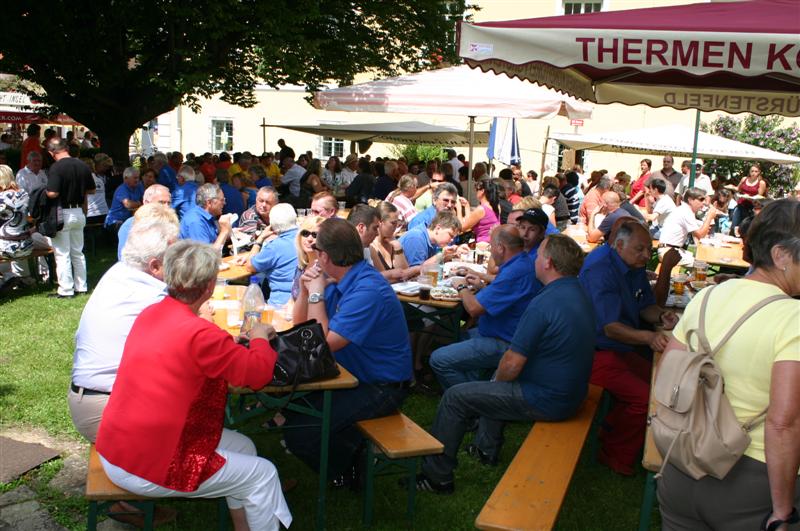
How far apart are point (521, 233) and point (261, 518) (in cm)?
327

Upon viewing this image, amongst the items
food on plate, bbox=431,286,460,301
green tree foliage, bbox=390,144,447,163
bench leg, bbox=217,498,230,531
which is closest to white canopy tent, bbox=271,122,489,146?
green tree foliage, bbox=390,144,447,163

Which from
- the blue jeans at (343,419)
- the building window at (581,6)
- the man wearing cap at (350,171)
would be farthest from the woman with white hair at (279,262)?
the building window at (581,6)

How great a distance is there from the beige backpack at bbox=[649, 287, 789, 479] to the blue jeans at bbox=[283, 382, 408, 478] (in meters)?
1.92

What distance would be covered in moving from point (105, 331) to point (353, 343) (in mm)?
1241

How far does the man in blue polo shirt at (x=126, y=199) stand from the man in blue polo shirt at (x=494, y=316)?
6968mm

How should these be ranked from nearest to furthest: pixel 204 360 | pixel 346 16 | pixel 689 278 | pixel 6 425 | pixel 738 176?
pixel 204 360 < pixel 6 425 < pixel 689 278 < pixel 346 16 < pixel 738 176

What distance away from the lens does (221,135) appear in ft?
99.6

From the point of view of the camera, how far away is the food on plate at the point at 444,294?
227 inches

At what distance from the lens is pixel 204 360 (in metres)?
3.01

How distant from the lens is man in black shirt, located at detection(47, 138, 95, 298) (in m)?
8.55

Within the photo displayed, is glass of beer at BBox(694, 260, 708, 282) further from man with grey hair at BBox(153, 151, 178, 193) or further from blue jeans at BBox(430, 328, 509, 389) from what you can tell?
man with grey hair at BBox(153, 151, 178, 193)

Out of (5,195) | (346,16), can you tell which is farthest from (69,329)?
(346,16)

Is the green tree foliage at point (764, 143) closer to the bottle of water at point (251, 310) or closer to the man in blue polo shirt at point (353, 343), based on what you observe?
the man in blue polo shirt at point (353, 343)

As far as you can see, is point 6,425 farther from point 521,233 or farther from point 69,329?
point 521,233
